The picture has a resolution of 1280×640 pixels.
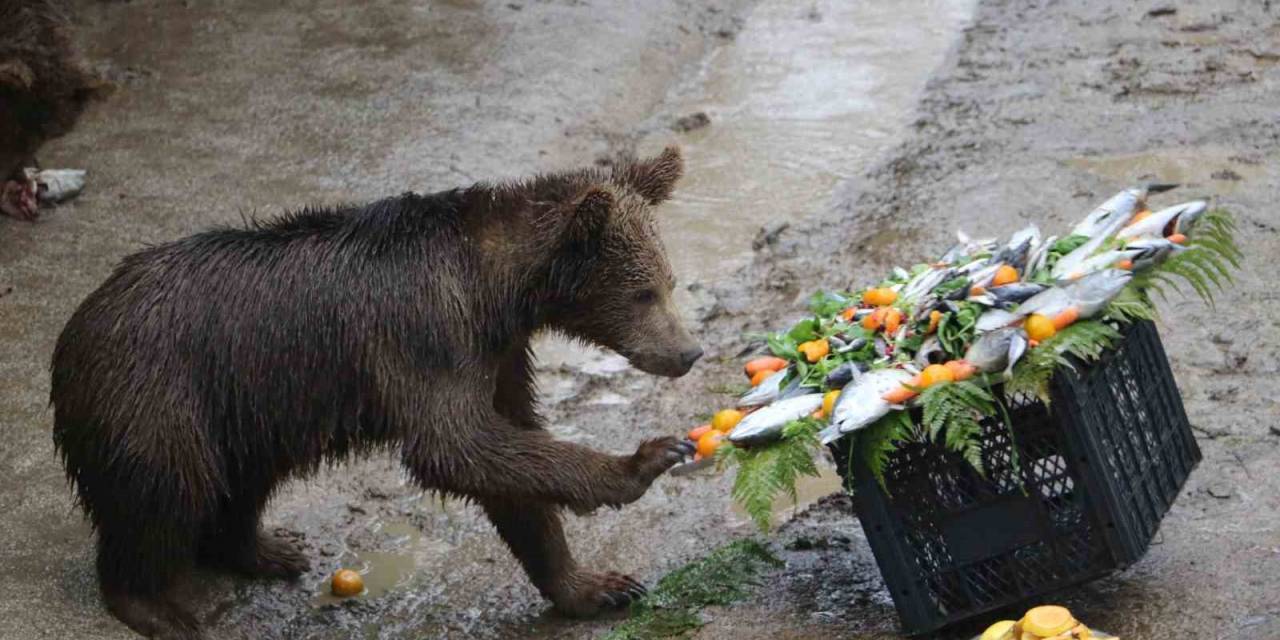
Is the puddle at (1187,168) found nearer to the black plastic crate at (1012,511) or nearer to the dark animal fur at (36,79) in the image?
the black plastic crate at (1012,511)

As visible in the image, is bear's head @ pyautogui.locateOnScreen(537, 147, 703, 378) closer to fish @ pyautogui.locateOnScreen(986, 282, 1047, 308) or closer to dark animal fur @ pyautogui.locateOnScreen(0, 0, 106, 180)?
fish @ pyautogui.locateOnScreen(986, 282, 1047, 308)

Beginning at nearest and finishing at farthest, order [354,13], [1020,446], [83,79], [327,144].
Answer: [1020,446], [83,79], [327,144], [354,13]

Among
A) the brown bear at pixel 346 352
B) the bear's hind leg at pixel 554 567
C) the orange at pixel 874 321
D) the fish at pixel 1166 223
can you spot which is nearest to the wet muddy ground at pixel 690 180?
the bear's hind leg at pixel 554 567

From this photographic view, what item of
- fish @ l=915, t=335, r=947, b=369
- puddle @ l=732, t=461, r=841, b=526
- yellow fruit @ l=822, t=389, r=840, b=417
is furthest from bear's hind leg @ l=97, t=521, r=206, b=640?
fish @ l=915, t=335, r=947, b=369

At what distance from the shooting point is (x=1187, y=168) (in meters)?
8.49

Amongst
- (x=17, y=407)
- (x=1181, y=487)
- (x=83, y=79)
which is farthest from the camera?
(x=83, y=79)

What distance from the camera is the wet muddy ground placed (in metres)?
5.51

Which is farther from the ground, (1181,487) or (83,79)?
(83,79)

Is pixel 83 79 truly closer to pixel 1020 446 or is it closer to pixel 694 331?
pixel 694 331

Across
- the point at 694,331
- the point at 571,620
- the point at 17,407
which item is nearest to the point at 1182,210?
the point at 571,620

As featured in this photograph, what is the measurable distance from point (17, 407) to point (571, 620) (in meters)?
2.81

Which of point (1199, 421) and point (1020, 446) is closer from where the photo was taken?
point (1020, 446)

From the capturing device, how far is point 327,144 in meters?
9.71

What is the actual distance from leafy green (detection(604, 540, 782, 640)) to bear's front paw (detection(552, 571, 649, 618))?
2.3 inches
